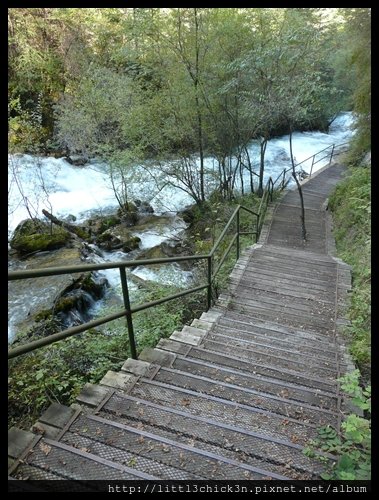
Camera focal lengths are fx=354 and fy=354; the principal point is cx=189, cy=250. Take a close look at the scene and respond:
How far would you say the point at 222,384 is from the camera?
3.04 meters

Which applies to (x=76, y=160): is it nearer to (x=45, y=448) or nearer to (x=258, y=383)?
(x=258, y=383)

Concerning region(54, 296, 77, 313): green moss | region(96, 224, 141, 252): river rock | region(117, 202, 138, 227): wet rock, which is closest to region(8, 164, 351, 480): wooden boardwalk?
region(54, 296, 77, 313): green moss

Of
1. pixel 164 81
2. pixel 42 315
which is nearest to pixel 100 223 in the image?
pixel 164 81

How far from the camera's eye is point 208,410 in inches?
105

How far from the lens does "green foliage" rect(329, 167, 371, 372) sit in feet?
7.71

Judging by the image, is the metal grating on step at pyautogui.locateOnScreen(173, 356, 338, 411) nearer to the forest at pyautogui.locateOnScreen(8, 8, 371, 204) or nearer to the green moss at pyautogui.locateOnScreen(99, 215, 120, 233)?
the forest at pyautogui.locateOnScreen(8, 8, 371, 204)

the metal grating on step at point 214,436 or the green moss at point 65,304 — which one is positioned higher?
the metal grating on step at point 214,436

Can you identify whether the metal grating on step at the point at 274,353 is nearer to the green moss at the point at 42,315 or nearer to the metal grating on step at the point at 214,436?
the metal grating on step at the point at 214,436

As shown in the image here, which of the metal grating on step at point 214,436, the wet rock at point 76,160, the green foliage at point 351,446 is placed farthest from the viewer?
the wet rock at point 76,160

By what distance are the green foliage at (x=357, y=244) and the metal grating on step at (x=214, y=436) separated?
0.84 meters

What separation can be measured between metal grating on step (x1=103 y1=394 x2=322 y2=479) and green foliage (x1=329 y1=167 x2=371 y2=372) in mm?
837

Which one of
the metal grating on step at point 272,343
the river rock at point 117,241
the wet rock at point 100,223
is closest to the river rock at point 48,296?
the river rock at point 117,241

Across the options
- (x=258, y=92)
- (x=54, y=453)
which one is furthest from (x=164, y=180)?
(x=54, y=453)

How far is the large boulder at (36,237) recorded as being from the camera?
31.2 feet
